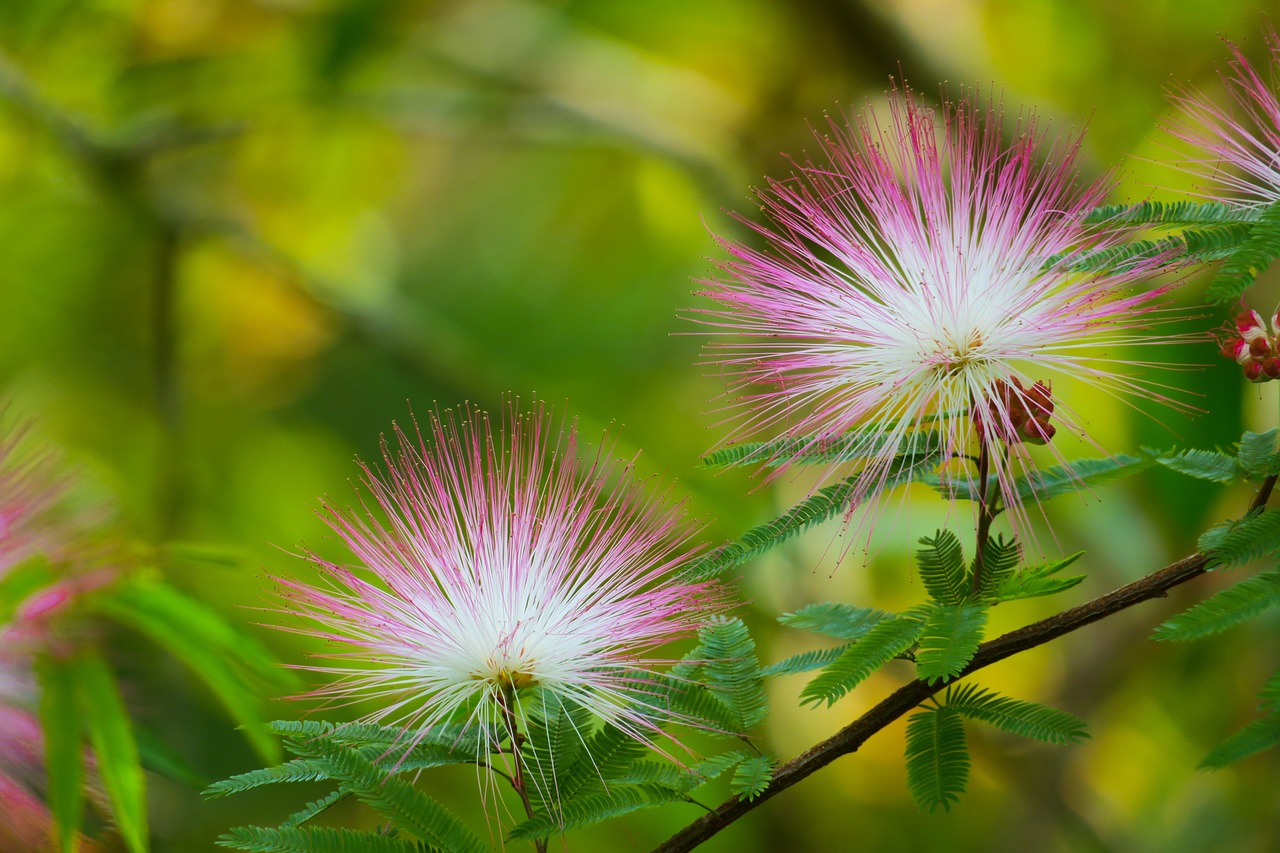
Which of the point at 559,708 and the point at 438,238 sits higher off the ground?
the point at 438,238

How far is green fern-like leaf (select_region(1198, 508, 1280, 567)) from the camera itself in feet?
2.25

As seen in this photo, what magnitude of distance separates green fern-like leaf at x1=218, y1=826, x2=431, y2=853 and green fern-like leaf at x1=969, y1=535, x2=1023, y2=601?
0.40 m

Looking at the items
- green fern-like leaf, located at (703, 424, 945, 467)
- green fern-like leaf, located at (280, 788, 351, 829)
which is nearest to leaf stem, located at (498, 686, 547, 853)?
green fern-like leaf, located at (280, 788, 351, 829)

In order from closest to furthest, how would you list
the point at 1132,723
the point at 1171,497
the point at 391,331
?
the point at 1171,497
the point at 391,331
the point at 1132,723

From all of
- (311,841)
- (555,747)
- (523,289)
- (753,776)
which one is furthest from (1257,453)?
(523,289)

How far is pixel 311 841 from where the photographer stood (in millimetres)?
727

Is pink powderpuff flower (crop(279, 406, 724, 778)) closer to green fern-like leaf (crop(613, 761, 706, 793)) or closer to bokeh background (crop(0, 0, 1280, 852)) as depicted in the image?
green fern-like leaf (crop(613, 761, 706, 793))

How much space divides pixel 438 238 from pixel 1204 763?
2.79 metres

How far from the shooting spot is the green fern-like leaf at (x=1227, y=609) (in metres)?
0.68

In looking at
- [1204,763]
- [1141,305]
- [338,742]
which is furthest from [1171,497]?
[338,742]

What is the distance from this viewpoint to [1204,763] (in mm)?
676

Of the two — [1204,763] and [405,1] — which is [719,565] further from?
[405,1]

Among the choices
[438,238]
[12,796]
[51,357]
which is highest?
[438,238]

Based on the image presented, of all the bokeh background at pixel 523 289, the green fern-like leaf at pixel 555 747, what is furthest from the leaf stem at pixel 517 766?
the bokeh background at pixel 523 289
